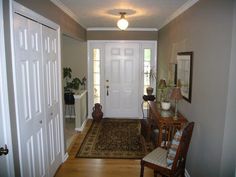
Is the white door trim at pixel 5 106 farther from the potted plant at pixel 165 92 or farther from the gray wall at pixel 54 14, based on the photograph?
the potted plant at pixel 165 92

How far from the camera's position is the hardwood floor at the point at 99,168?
3002 mm

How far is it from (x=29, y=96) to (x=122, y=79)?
3.73 metres

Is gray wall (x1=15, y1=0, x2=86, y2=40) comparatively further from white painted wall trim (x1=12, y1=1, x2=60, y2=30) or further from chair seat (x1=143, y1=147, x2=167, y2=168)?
chair seat (x1=143, y1=147, x2=167, y2=168)

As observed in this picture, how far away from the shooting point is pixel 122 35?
18.0 feet

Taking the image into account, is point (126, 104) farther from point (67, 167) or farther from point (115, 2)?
point (115, 2)

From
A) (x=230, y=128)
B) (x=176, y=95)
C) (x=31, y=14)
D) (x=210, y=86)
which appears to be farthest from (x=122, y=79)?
(x=230, y=128)

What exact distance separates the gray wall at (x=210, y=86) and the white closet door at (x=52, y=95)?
190 cm

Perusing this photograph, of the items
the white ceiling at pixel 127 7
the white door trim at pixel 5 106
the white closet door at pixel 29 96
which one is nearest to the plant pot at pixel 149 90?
the white ceiling at pixel 127 7

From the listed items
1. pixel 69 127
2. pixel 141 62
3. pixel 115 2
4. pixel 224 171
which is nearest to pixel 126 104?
pixel 141 62

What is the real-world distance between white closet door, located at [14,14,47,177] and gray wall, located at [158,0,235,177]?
6.16 ft

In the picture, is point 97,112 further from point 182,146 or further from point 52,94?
point 182,146

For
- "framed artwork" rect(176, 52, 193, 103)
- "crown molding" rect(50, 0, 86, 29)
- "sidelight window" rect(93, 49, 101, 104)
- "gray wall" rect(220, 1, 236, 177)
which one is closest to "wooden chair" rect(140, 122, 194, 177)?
"gray wall" rect(220, 1, 236, 177)

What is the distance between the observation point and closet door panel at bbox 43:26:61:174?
8.70 ft

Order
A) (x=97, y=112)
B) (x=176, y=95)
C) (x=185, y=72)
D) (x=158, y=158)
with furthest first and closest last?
1. (x=97, y=112)
2. (x=185, y=72)
3. (x=176, y=95)
4. (x=158, y=158)
